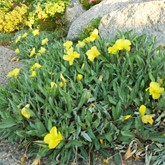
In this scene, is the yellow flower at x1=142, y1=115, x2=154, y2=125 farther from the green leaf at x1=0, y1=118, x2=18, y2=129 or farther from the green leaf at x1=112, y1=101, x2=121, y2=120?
the green leaf at x1=0, y1=118, x2=18, y2=129

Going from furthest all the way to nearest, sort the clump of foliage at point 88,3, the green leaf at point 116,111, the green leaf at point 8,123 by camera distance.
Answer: the clump of foliage at point 88,3 < the green leaf at point 8,123 < the green leaf at point 116,111

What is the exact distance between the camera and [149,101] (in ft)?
8.86

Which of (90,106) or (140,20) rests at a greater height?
(140,20)

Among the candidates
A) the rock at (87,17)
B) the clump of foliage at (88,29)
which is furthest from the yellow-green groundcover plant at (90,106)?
the rock at (87,17)

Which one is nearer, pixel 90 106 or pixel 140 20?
pixel 90 106

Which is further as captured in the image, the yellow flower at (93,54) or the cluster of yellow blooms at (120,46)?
the yellow flower at (93,54)

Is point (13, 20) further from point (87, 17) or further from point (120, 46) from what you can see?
point (120, 46)

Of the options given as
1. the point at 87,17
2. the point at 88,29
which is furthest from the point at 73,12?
the point at 88,29

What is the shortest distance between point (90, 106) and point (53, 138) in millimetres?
539

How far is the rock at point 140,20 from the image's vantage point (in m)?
3.88

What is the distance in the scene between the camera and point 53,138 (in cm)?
236

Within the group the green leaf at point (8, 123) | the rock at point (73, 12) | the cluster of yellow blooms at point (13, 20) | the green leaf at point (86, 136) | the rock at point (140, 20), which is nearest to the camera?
the green leaf at point (86, 136)

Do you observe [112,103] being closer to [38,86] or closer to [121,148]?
[121,148]

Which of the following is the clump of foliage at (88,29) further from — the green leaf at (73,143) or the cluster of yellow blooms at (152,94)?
the green leaf at (73,143)
